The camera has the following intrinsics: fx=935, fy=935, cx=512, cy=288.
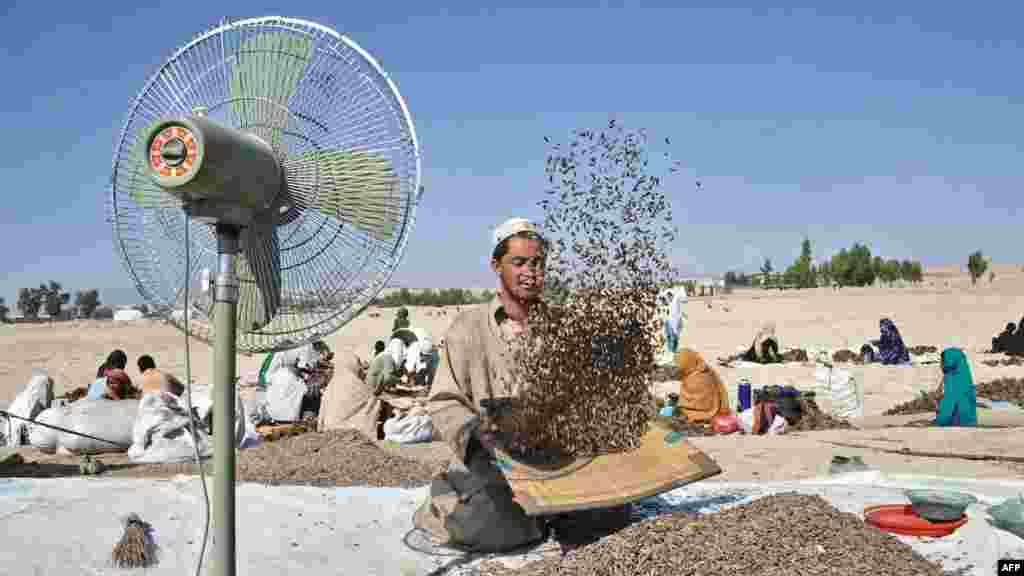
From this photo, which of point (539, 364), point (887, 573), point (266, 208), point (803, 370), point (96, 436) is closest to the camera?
point (266, 208)

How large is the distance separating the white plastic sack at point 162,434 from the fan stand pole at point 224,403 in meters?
4.59

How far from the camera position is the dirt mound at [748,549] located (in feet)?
11.6

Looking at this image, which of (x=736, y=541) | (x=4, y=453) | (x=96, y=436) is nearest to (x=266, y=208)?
(x=736, y=541)

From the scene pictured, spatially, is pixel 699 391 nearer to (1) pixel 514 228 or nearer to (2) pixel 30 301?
(1) pixel 514 228

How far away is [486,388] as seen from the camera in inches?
163

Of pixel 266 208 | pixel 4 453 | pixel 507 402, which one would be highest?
pixel 266 208

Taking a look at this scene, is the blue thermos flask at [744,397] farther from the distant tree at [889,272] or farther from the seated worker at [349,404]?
the distant tree at [889,272]

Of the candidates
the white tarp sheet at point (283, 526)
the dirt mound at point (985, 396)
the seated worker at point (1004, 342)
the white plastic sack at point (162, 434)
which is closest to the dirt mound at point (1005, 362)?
the seated worker at point (1004, 342)

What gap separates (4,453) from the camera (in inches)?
334

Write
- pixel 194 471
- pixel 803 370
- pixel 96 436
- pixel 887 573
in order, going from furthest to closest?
pixel 803 370, pixel 96 436, pixel 194 471, pixel 887 573

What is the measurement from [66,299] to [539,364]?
178 feet

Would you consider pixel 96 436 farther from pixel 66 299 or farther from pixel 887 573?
pixel 66 299

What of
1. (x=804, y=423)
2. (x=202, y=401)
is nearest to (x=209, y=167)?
(x=202, y=401)

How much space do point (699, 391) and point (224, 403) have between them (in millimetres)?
6897
